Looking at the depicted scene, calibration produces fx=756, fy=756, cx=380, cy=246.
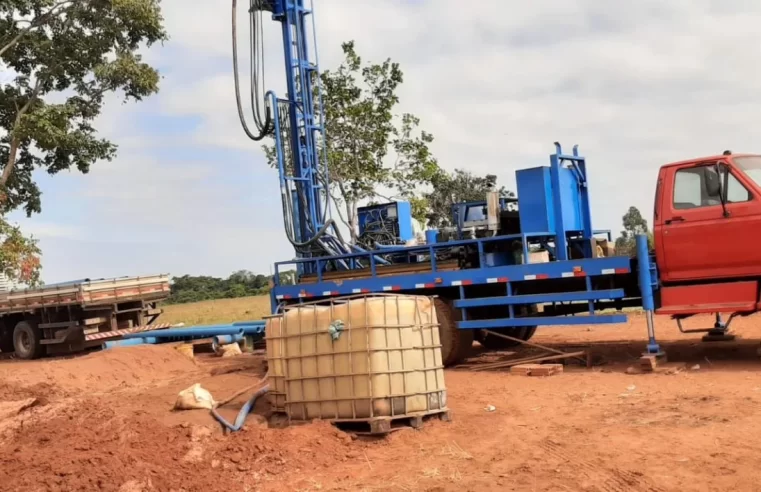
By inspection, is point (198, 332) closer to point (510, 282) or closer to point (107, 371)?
point (107, 371)

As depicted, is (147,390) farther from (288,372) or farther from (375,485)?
(375,485)

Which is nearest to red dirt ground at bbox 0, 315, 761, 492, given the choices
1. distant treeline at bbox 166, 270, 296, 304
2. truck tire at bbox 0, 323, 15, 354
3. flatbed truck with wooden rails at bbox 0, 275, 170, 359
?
flatbed truck with wooden rails at bbox 0, 275, 170, 359

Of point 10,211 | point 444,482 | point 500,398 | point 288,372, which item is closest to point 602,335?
point 500,398

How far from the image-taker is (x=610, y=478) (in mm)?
5164

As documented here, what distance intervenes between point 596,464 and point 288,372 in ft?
10.4

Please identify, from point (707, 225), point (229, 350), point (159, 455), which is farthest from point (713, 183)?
point (229, 350)

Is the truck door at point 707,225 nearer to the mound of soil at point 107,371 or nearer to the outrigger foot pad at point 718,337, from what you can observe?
the outrigger foot pad at point 718,337

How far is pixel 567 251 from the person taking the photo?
35.1ft

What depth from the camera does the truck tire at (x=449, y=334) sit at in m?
10.7

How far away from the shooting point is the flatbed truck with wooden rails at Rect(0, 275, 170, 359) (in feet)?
56.8

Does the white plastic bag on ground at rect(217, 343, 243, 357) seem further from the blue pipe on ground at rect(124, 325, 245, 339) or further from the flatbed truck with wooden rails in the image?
the flatbed truck with wooden rails

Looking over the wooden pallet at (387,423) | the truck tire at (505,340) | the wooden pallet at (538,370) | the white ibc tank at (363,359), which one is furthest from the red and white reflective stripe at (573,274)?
the wooden pallet at (387,423)

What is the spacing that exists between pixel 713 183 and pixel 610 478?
A: 4900 mm

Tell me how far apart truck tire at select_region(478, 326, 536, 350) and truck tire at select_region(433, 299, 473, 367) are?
4.28 ft
